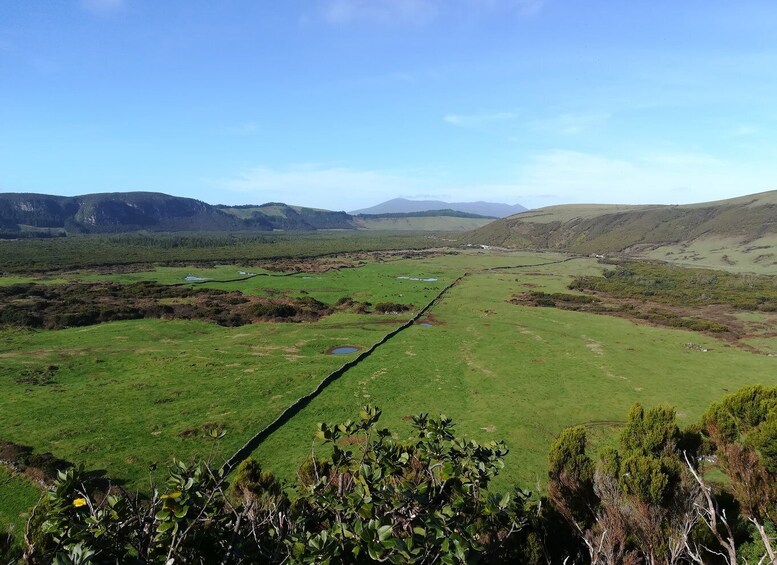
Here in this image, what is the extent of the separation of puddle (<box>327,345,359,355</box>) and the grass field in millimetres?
1271

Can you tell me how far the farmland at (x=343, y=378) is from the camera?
2328cm

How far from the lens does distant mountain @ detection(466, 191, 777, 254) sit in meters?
131

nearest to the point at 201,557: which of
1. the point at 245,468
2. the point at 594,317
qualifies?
the point at 245,468

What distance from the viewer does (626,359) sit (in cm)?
3888

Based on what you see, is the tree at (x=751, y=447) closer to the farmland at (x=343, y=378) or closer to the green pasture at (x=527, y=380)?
the farmland at (x=343, y=378)

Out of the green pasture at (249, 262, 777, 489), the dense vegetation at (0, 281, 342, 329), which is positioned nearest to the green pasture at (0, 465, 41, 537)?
the green pasture at (249, 262, 777, 489)

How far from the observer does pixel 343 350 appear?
4197cm

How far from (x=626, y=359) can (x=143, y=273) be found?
89091mm

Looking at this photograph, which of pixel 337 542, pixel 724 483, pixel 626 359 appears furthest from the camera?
pixel 626 359

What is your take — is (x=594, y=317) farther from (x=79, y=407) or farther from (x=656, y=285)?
(x=79, y=407)

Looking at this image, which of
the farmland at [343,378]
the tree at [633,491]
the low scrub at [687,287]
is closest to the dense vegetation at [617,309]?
the farmland at [343,378]

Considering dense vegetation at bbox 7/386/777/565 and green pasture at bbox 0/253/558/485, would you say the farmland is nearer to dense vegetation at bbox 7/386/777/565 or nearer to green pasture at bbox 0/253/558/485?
green pasture at bbox 0/253/558/485

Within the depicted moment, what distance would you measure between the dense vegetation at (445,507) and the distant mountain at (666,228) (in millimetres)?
133554

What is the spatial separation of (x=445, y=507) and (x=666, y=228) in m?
184
